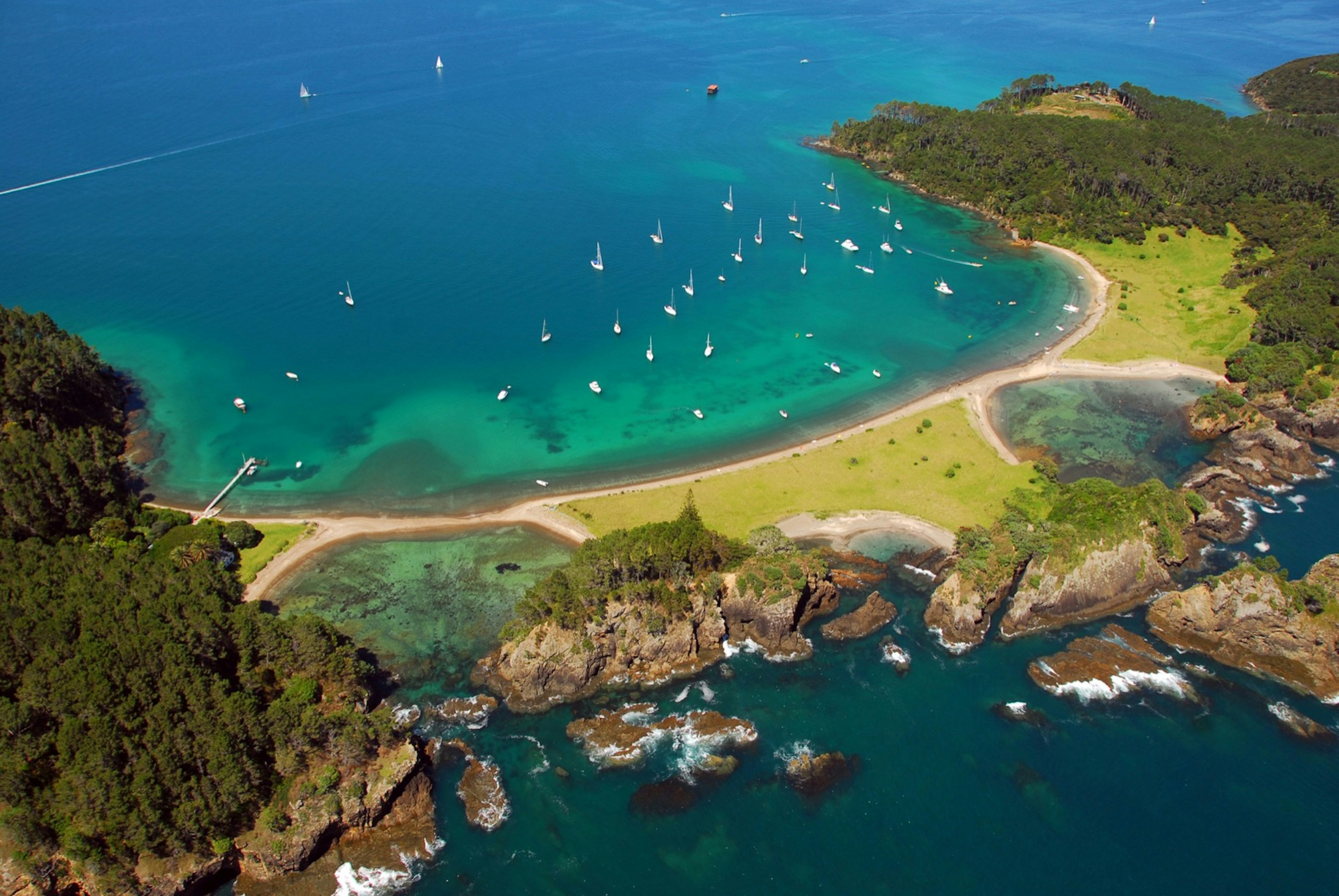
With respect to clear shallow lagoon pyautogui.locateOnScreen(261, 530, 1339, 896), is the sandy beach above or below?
above

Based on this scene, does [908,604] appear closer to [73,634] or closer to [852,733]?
[852,733]

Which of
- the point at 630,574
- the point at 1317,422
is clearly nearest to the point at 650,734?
the point at 630,574

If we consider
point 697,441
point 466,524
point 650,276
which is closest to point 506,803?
point 466,524

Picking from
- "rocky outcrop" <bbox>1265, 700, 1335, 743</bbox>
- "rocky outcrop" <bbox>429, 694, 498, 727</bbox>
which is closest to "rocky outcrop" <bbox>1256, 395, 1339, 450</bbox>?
"rocky outcrop" <bbox>1265, 700, 1335, 743</bbox>

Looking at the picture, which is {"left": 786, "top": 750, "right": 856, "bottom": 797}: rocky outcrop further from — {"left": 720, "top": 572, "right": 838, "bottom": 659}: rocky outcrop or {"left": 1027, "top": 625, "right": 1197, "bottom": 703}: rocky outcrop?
{"left": 1027, "top": 625, "right": 1197, "bottom": 703}: rocky outcrop

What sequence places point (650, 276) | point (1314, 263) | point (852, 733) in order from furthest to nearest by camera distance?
point (650, 276) < point (1314, 263) < point (852, 733)

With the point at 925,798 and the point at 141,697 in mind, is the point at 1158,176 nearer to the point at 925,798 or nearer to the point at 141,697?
the point at 925,798
